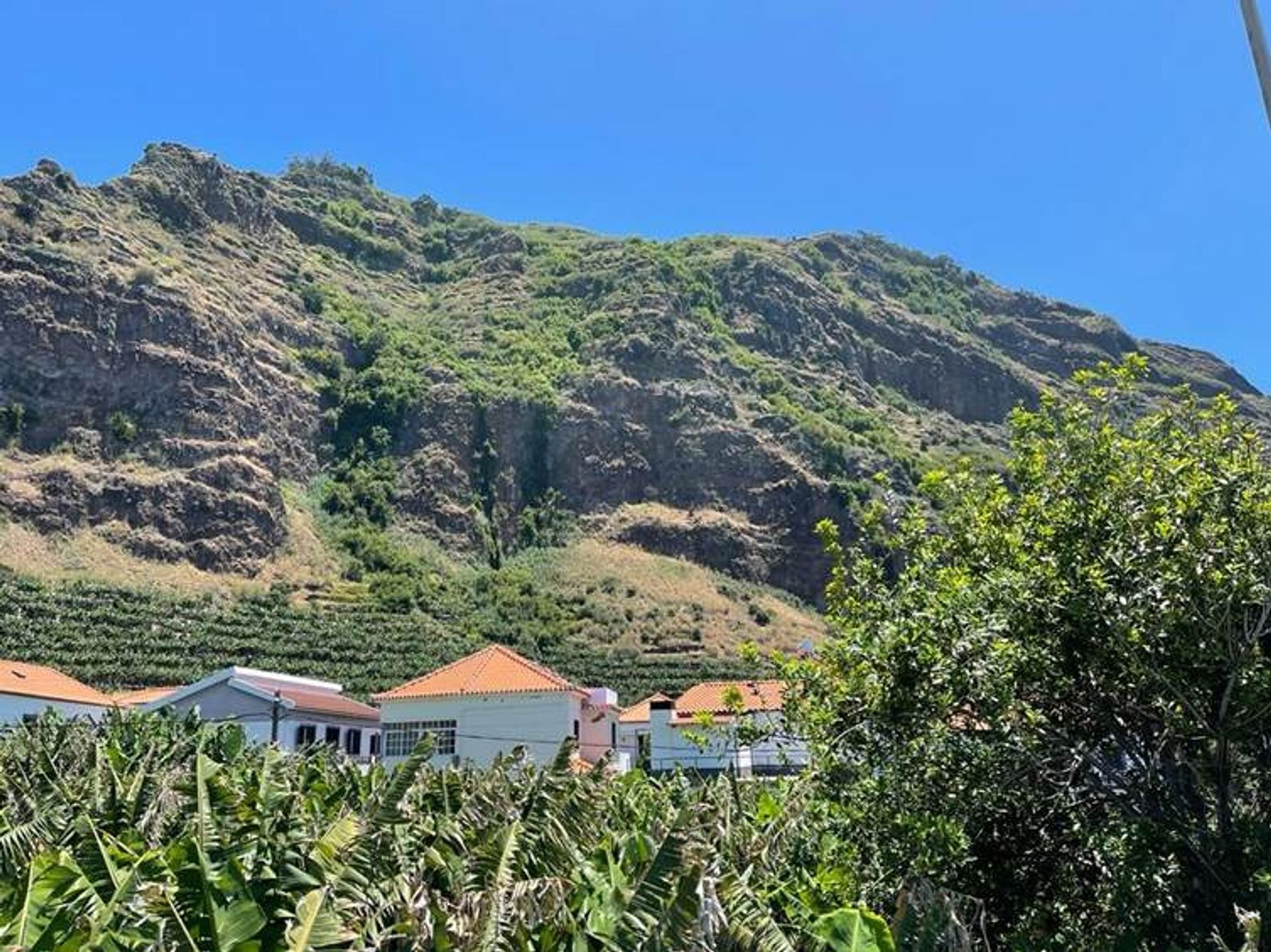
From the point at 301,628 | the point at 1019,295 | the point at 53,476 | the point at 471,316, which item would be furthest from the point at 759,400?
the point at 1019,295

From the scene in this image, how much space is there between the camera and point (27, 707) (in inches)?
1447

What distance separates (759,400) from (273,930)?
327 feet

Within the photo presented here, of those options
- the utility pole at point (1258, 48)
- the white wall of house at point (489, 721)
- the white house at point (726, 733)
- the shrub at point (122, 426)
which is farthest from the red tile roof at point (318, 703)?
the shrub at point (122, 426)

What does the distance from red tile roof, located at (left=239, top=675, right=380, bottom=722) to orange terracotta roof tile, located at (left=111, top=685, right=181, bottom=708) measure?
487cm

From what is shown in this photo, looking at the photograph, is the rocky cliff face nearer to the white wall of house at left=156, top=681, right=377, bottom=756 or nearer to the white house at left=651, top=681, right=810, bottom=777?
the white wall of house at left=156, top=681, right=377, bottom=756

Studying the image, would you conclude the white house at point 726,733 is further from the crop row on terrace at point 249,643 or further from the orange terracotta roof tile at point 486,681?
the crop row on terrace at point 249,643

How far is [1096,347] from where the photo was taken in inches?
5738

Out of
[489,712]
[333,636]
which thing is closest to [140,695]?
[333,636]

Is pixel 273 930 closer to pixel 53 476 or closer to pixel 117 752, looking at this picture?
pixel 117 752

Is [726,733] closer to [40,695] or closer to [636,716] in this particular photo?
[40,695]

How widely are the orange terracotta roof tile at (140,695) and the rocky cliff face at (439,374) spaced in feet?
60.3

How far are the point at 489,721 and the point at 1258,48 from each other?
34.7 meters

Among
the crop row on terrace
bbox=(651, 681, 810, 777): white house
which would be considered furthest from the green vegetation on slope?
bbox=(651, 681, 810, 777): white house

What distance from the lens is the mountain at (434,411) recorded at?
69562mm
